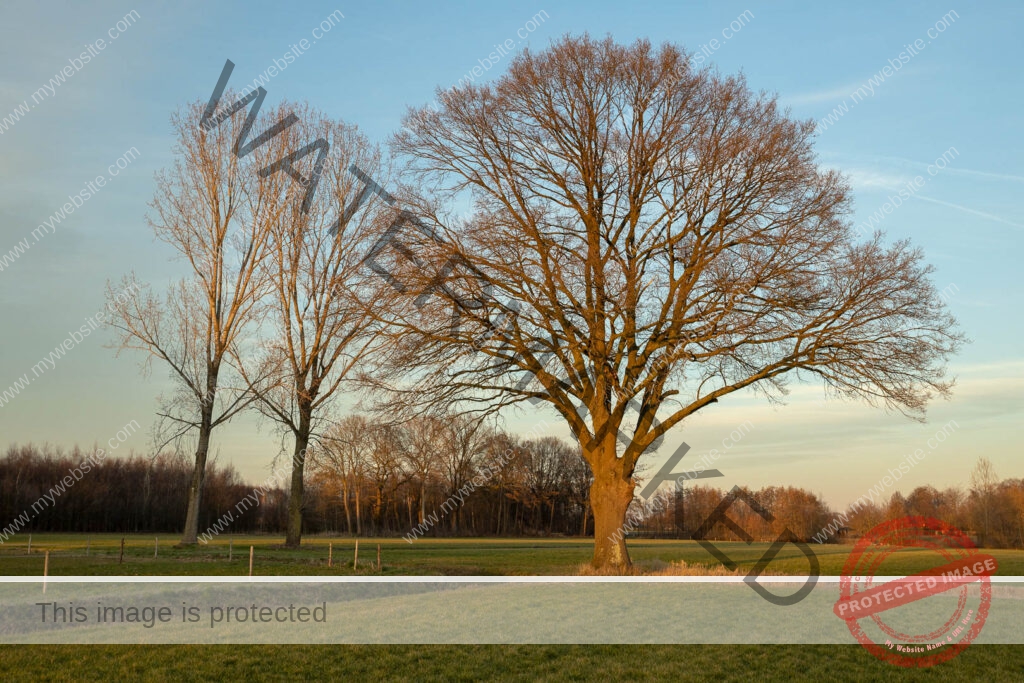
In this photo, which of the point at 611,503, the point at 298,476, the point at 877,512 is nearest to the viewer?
the point at 611,503

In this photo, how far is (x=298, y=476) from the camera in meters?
31.2

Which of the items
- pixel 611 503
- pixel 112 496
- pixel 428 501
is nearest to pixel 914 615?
pixel 611 503

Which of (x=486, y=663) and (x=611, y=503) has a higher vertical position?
(x=611, y=503)

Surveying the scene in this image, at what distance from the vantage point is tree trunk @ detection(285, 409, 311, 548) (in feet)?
102

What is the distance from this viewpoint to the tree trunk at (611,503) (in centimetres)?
2059

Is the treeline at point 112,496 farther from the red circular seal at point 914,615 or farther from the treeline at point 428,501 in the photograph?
the red circular seal at point 914,615

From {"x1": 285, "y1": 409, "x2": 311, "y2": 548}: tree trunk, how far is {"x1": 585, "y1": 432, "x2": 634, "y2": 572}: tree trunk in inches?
573

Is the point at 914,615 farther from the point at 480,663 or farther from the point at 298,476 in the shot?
the point at 298,476

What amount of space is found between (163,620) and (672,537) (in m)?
71.0

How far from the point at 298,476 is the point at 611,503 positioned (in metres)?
15.1

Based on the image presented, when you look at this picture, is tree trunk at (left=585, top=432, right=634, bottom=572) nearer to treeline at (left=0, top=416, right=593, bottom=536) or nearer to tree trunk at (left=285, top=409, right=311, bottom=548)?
tree trunk at (left=285, top=409, right=311, bottom=548)

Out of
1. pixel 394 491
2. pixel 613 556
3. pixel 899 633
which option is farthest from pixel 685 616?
pixel 394 491

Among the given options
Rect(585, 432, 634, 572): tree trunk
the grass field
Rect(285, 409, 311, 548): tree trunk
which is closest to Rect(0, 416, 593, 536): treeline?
Rect(285, 409, 311, 548): tree trunk

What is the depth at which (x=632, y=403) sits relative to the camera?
2114 cm
